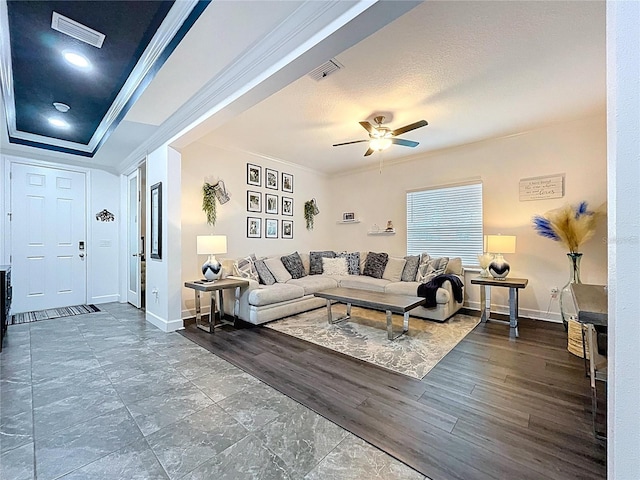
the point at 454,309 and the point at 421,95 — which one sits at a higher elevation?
the point at 421,95

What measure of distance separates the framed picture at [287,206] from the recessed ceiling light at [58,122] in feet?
11.0

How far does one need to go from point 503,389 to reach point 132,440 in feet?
8.44

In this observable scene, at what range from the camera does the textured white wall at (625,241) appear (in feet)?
2.32

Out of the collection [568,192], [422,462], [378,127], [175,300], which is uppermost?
[378,127]

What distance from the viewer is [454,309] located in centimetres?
428

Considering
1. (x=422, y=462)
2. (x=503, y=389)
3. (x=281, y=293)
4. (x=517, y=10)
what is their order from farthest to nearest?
1. (x=281, y=293)
2. (x=503, y=389)
3. (x=517, y=10)
4. (x=422, y=462)

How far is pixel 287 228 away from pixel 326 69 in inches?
141

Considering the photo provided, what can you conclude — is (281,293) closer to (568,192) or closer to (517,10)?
(517,10)

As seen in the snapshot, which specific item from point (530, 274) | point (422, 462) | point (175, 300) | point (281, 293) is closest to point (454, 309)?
point (530, 274)

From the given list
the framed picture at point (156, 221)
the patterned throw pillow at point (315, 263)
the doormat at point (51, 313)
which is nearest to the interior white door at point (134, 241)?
the doormat at point (51, 313)

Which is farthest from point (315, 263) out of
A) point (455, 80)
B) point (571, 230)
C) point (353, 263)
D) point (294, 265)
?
point (571, 230)

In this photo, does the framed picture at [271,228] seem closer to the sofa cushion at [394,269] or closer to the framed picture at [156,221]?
the framed picture at [156,221]

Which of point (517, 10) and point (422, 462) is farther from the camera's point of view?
point (517, 10)

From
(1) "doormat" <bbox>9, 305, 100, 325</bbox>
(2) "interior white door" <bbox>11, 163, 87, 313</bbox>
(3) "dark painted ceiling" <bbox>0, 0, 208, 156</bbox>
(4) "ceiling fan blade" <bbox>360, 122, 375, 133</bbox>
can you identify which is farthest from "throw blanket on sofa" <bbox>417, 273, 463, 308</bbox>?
(2) "interior white door" <bbox>11, 163, 87, 313</bbox>
